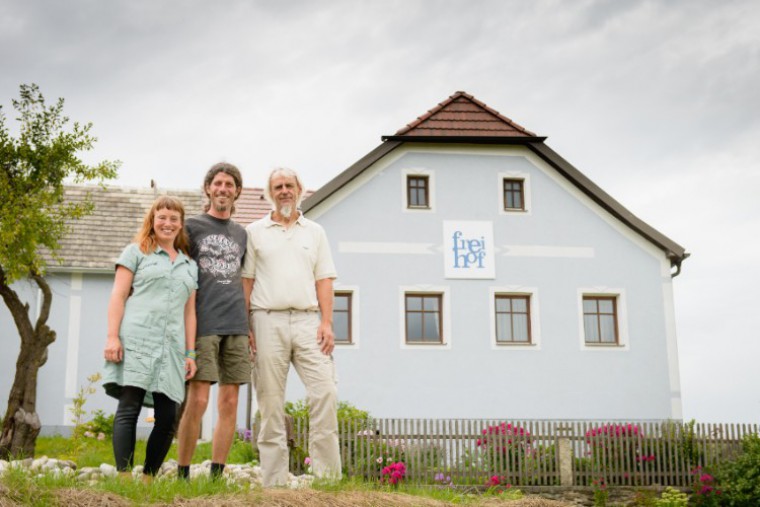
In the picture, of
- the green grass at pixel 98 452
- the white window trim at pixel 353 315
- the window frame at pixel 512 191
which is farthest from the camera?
the window frame at pixel 512 191

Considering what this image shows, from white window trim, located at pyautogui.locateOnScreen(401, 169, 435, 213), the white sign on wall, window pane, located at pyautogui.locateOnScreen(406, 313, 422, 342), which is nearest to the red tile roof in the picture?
white window trim, located at pyautogui.locateOnScreen(401, 169, 435, 213)

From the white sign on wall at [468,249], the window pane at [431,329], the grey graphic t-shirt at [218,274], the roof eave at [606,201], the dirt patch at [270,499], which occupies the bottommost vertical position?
the dirt patch at [270,499]

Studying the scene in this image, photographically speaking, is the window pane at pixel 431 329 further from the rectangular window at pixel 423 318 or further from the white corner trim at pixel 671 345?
the white corner trim at pixel 671 345

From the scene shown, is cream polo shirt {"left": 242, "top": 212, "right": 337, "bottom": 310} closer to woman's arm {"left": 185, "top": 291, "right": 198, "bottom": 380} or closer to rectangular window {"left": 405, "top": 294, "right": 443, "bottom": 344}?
woman's arm {"left": 185, "top": 291, "right": 198, "bottom": 380}

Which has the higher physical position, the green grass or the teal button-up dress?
the teal button-up dress

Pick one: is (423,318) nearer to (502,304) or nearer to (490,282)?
(490,282)

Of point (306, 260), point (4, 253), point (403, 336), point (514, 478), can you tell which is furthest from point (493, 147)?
point (306, 260)

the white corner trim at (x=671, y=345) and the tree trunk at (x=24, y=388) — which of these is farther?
the white corner trim at (x=671, y=345)

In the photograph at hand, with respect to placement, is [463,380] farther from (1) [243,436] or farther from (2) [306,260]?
(2) [306,260]

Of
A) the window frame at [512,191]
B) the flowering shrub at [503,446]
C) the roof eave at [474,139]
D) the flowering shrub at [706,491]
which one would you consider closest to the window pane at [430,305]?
the window frame at [512,191]

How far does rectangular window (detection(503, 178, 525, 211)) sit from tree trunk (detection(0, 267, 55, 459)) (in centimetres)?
938

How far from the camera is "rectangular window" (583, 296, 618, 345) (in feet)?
57.6

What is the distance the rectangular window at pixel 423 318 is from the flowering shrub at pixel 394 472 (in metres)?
4.42

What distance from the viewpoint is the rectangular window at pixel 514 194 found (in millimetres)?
18000
